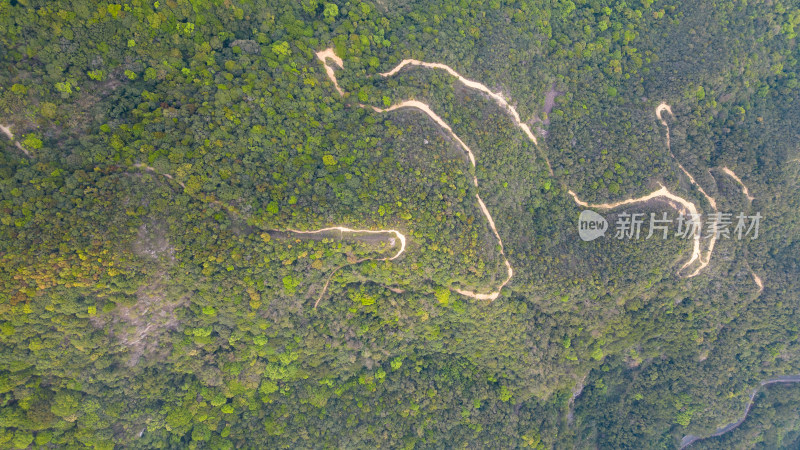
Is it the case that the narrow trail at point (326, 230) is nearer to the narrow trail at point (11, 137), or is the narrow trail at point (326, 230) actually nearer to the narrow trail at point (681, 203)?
the narrow trail at point (11, 137)

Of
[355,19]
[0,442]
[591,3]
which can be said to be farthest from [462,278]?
[0,442]

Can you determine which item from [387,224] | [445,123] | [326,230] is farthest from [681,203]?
[326,230]

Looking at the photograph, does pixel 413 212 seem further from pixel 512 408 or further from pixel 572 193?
pixel 512 408

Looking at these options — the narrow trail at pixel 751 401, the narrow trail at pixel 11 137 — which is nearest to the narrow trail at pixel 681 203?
the narrow trail at pixel 751 401

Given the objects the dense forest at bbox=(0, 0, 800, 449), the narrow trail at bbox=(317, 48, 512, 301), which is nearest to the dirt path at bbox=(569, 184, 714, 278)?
the dense forest at bbox=(0, 0, 800, 449)

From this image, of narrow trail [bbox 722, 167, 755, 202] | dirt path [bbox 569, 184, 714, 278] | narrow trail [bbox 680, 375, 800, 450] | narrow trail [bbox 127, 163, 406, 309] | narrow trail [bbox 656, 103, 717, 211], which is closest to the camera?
narrow trail [bbox 127, 163, 406, 309]

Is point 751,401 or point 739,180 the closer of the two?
point 739,180
